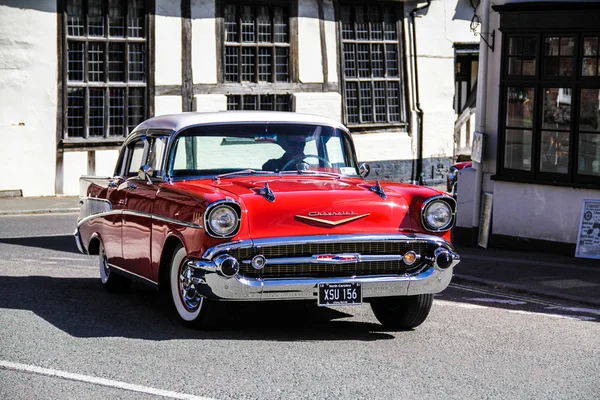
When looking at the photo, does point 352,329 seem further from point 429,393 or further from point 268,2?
point 268,2

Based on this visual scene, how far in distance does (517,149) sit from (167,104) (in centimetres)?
1067

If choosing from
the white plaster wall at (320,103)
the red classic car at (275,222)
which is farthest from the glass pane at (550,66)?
the white plaster wall at (320,103)

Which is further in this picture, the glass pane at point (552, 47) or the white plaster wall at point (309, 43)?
the white plaster wall at point (309, 43)

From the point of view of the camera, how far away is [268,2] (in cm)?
2570

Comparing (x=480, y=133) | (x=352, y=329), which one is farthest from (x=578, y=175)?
(x=352, y=329)

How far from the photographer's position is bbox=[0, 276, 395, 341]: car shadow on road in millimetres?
8945

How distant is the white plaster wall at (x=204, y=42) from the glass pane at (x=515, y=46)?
10640mm

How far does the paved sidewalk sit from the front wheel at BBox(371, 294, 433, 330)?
8.75ft

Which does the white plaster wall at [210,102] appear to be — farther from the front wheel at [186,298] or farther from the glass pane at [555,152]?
the front wheel at [186,298]

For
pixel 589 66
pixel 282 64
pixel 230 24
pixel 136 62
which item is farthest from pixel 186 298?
pixel 282 64

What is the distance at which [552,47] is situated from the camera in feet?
48.4

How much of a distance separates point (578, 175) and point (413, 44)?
46.0 feet

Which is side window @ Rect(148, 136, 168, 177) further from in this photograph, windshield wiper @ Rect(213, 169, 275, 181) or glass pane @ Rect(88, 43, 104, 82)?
glass pane @ Rect(88, 43, 104, 82)

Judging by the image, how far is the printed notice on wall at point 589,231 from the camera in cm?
1434
